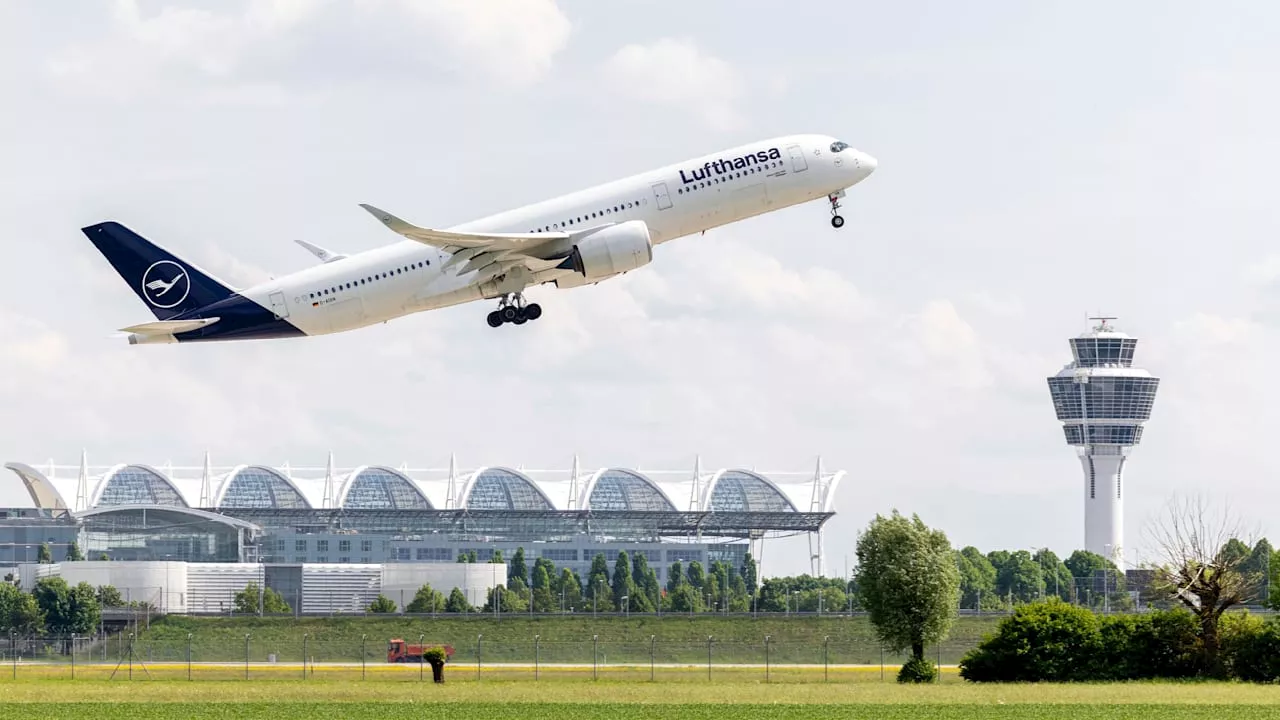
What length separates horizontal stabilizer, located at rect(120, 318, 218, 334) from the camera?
71.8 meters

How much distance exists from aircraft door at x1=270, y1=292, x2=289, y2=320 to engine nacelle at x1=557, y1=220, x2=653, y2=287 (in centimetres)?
1118

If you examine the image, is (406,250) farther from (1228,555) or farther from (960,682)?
(1228,555)

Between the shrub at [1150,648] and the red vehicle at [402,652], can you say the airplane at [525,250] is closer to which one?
the shrub at [1150,648]

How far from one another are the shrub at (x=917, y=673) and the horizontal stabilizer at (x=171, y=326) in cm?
3365

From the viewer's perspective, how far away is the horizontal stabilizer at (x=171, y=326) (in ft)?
236

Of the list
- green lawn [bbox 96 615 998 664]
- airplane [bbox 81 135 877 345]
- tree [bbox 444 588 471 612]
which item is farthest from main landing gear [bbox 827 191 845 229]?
tree [bbox 444 588 471 612]

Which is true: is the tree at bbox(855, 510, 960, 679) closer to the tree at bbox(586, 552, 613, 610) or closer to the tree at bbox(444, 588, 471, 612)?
the tree at bbox(444, 588, 471, 612)

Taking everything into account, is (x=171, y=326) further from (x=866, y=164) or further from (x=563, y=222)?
(x=866, y=164)

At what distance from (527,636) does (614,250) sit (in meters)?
66.8

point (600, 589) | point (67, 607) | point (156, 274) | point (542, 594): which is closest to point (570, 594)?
point (600, 589)

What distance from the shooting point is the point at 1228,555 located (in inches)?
3602

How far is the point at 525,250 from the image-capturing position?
71312 mm

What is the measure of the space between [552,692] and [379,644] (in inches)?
2040

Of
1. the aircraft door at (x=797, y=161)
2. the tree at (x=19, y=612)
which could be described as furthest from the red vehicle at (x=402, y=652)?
the tree at (x=19, y=612)
